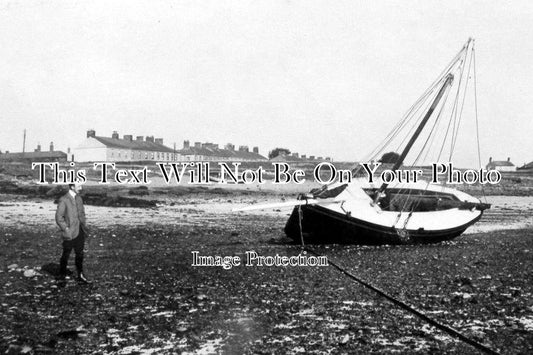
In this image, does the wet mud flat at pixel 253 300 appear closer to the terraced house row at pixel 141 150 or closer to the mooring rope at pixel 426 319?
the mooring rope at pixel 426 319

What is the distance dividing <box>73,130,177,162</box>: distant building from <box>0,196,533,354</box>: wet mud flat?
267 feet

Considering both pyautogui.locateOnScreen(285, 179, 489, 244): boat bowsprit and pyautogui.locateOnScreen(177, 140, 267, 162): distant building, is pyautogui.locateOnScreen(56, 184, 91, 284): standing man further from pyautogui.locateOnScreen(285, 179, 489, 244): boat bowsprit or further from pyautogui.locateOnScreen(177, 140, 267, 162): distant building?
pyautogui.locateOnScreen(177, 140, 267, 162): distant building

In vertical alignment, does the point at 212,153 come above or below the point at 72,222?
above

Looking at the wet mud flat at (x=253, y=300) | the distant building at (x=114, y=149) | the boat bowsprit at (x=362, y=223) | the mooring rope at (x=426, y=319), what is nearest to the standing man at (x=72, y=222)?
the wet mud flat at (x=253, y=300)

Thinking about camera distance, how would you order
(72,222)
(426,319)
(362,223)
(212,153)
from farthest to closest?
(212,153) → (362,223) → (72,222) → (426,319)

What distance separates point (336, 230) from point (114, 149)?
282ft

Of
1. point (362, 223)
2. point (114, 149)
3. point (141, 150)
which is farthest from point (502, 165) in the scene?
point (362, 223)

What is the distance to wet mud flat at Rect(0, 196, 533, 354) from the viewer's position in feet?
23.3

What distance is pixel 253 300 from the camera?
31.2 ft

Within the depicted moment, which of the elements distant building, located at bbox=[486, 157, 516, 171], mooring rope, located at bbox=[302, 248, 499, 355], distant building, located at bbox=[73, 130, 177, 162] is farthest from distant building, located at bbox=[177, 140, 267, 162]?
mooring rope, located at bbox=[302, 248, 499, 355]

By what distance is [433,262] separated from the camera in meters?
14.8

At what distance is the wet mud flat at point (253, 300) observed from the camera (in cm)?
711

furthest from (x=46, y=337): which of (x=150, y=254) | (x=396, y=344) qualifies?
(x=150, y=254)

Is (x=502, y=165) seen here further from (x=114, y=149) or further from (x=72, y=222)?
(x=72, y=222)
